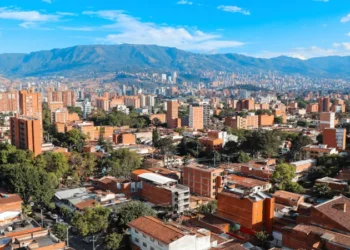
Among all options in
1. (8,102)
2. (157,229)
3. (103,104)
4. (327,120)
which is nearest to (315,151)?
(327,120)

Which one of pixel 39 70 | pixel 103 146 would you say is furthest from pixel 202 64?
pixel 103 146

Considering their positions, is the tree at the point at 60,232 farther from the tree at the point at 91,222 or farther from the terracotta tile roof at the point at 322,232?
the terracotta tile roof at the point at 322,232

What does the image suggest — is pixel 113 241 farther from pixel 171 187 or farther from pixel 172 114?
pixel 172 114

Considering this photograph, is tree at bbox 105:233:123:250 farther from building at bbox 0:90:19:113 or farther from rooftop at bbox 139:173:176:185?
building at bbox 0:90:19:113

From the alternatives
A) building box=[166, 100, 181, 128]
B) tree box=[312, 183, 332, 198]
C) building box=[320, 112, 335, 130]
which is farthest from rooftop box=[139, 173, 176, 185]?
building box=[320, 112, 335, 130]

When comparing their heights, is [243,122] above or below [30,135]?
below

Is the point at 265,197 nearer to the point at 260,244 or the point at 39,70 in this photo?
the point at 260,244
